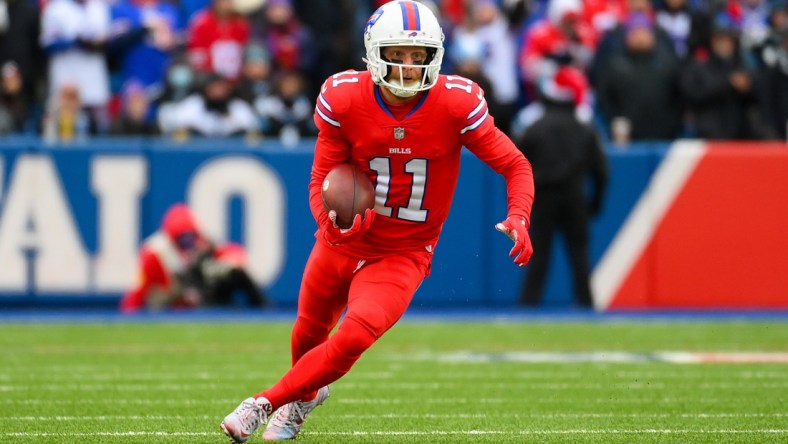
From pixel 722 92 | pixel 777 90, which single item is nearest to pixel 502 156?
pixel 722 92

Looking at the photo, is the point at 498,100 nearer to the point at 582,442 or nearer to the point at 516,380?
the point at 516,380

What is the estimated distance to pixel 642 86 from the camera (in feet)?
43.1

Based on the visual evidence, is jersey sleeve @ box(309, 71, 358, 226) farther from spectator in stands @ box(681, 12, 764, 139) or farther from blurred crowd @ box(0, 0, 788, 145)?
spectator in stands @ box(681, 12, 764, 139)

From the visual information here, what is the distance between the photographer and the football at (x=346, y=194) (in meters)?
5.60

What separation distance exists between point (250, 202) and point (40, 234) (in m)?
1.76

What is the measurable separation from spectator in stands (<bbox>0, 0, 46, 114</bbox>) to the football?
8.17m

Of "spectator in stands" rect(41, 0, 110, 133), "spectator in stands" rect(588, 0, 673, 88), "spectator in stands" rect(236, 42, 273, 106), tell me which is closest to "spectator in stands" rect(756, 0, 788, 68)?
"spectator in stands" rect(588, 0, 673, 88)

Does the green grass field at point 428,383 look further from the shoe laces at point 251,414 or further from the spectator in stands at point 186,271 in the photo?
the spectator in stands at point 186,271

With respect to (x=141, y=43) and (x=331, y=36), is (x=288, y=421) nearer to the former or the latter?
(x=141, y=43)

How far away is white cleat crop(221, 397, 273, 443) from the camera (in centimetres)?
535

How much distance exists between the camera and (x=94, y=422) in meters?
6.24

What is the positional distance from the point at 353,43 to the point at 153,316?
3520mm

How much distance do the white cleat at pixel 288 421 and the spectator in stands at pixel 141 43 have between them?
25.9 ft

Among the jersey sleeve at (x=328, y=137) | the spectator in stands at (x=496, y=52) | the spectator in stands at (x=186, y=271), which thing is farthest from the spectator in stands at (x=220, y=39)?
the jersey sleeve at (x=328, y=137)
